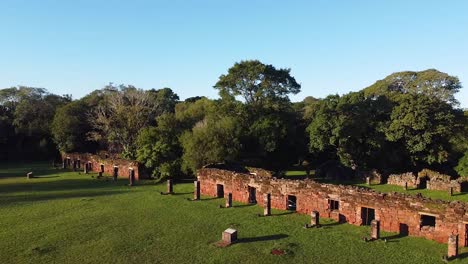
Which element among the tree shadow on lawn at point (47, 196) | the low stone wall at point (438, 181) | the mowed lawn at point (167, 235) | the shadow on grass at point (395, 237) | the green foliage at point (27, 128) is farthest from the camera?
the green foliage at point (27, 128)

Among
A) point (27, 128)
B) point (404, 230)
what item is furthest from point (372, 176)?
point (27, 128)

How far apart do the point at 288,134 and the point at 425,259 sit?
25935 mm

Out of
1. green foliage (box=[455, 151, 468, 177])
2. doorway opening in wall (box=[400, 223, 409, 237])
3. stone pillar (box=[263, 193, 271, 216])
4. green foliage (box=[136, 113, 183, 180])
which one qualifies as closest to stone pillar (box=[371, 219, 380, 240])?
doorway opening in wall (box=[400, 223, 409, 237])

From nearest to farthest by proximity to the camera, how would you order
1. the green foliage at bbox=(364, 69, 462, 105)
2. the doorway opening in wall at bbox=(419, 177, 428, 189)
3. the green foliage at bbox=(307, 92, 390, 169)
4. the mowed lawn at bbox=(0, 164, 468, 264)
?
1. the mowed lawn at bbox=(0, 164, 468, 264)
2. the doorway opening in wall at bbox=(419, 177, 428, 189)
3. the green foliage at bbox=(307, 92, 390, 169)
4. the green foliage at bbox=(364, 69, 462, 105)

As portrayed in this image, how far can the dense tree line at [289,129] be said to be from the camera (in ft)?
112

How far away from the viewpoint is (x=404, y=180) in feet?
106

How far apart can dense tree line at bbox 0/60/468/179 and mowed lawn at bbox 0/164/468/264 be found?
805cm

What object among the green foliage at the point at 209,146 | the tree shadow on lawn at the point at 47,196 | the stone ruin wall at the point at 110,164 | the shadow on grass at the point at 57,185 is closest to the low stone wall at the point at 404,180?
the green foliage at the point at 209,146

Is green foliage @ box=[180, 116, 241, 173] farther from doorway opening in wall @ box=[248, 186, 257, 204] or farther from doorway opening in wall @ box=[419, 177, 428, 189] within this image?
doorway opening in wall @ box=[419, 177, 428, 189]

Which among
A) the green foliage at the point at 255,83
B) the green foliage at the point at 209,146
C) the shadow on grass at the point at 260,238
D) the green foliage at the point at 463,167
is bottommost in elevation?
the shadow on grass at the point at 260,238

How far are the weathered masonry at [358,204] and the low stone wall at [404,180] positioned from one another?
1259cm

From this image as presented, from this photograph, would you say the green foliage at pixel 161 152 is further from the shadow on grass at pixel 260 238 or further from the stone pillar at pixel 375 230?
the stone pillar at pixel 375 230

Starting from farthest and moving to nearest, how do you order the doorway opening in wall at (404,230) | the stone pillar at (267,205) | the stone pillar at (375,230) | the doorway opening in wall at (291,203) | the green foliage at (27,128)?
the green foliage at (27,128) < the doorway opening in wall at (291,203) < the stone pillar at (267,205) < the doorway opening in wall at (404,230) < the stone pillar at (375,230)

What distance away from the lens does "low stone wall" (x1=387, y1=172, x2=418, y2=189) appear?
32.0 meters
